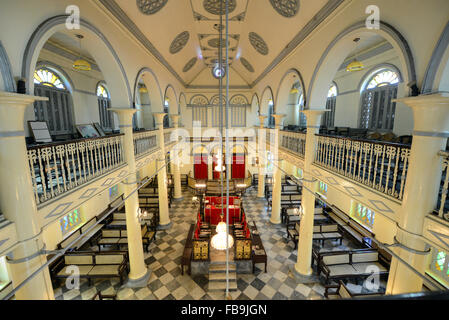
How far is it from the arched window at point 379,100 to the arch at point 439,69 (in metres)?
7.11

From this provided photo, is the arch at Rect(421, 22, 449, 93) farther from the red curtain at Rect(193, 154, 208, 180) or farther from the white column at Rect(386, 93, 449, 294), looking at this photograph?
the red curtain at Rect(193, 154, 208, 180)

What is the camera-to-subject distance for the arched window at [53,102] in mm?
8367

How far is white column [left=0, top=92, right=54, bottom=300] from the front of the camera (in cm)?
296

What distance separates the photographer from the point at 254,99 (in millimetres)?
16203

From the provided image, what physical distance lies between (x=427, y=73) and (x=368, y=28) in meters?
1.53

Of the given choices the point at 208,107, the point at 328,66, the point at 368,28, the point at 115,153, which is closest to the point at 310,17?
the point at 328,66

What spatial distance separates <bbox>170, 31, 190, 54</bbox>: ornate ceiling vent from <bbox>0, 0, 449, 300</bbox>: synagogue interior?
0.08 m

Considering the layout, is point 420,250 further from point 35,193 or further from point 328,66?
point 35,193

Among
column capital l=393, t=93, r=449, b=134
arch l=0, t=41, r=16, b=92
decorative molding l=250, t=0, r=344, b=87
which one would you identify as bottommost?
column capital l=393, t=93, r=449, b=134

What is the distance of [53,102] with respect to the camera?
887 cm

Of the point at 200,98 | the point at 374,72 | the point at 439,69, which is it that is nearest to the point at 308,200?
the point at 439,69

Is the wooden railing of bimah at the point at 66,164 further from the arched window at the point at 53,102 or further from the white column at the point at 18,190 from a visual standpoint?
the arched window at the point at 53,102

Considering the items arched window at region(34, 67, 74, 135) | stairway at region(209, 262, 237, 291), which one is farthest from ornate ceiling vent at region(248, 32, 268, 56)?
stairway at region(209, 262, 237, 291)

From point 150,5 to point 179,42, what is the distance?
331 centimetres
